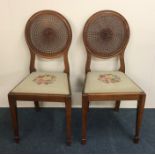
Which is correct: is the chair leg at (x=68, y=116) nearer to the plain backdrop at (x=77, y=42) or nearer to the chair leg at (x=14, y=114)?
the chair leg at (x=14, y=114)

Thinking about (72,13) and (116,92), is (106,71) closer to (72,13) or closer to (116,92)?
(116,92)

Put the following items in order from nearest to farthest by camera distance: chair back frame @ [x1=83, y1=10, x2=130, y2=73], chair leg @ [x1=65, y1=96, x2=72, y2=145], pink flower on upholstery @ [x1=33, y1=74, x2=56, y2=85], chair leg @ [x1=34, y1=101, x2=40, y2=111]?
chair leg @ [x1=65, y1=96, x2=72, y2=145] → pink flower on upholstery @ [x1=33, y1=74, x2=56, y2=85] → chair back frame @ [x1=83, y1=10, x2=130, y2=73] → chair leg @ [x1=34, y1=101, x2=40, y2=111]

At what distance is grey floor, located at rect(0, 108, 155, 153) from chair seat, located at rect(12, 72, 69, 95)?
419mm

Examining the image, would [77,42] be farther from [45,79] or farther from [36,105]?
[36,105]

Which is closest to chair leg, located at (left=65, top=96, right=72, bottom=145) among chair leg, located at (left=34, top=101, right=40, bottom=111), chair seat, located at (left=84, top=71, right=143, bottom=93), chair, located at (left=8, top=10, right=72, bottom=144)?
chair, located at (left=8, top=10, right=72, bottom=144)

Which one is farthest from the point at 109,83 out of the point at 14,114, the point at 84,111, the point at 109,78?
the point at 14,114

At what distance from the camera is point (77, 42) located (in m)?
1.77

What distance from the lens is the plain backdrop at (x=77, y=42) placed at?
5.46 feet

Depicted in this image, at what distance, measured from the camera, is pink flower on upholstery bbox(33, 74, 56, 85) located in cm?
153

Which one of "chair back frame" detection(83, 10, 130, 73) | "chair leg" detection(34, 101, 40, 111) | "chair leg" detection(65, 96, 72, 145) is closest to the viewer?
"chair leg" detection(65, 96, 72, 145)

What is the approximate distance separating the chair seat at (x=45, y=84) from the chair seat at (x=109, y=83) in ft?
0.58

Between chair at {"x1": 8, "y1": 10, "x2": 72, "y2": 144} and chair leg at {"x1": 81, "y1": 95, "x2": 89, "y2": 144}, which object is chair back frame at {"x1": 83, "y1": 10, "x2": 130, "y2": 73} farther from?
chair leg at {"x1": 81, "y1": 95, "x2": 89, "y2": 144}

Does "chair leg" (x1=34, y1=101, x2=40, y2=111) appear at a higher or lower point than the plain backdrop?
lower

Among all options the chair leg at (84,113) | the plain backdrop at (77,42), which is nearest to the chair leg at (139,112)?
the chair leg at (84,113)
